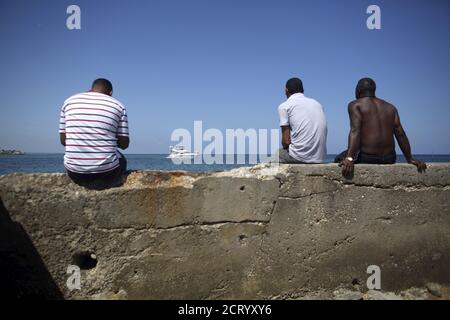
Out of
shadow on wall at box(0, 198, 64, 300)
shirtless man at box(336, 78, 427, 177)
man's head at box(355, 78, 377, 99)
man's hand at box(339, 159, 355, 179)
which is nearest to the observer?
shadow on wall at box(0, 198, 64, 300)

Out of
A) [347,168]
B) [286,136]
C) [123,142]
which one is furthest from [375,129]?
[123,142]

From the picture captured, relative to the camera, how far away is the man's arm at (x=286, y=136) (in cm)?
374

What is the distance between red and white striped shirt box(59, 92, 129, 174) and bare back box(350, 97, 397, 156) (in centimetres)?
257

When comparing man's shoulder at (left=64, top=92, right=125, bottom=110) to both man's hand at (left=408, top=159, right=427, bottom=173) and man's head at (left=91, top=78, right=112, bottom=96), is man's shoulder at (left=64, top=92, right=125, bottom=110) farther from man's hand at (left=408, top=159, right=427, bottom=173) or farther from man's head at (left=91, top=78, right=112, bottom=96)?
man's hand at (left=408, top=159, right=427, bottom=173)

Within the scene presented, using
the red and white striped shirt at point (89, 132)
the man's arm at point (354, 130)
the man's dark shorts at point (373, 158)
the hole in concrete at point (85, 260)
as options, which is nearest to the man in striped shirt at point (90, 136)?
the red and white striped shirt at point (89, 132)

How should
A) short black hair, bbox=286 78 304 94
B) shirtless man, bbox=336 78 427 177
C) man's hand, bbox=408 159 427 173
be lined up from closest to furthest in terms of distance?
man's hand, bbox=408 159 427 173
shirtless man, bbox=336 78 427 177
short black hair, bbox=286 78 304 94

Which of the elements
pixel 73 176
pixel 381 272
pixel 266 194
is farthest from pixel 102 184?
pixel 381 272

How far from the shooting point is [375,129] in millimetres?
3461

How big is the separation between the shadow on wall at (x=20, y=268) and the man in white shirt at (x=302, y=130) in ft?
8.76

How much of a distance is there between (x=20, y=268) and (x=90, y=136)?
52.2 inches

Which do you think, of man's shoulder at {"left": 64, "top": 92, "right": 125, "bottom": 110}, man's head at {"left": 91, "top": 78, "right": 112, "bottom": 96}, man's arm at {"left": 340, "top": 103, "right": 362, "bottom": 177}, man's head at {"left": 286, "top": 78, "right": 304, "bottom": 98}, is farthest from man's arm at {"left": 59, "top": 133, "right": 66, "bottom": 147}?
man's arm at {"left": 340, "top": 103, "right": 362, "bottom": 177}

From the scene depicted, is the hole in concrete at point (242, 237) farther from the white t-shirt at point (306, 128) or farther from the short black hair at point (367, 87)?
the short black hair at point (367, 87)

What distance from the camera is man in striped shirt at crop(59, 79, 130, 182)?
9.26 feet

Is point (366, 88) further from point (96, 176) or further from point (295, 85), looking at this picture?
point (96, 176)
